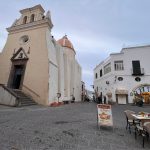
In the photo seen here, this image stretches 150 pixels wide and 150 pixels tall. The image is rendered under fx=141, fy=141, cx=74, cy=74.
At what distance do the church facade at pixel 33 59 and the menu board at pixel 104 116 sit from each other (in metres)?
10.6

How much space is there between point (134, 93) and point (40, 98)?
16.0 m

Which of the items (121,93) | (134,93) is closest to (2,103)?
(121,93)

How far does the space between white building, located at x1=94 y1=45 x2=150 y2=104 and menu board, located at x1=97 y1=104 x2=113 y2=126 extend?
59.8 ft

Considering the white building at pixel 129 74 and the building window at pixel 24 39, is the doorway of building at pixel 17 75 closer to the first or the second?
the building window at pixel 24 39

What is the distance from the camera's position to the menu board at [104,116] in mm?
6176

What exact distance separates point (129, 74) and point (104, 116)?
2003 centimetres

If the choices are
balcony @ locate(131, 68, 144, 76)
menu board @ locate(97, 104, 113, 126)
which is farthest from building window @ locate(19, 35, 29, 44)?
balcony @ locate(131, 68, 144, 76)

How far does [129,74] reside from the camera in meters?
24.5

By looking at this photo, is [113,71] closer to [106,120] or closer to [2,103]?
[2,103]

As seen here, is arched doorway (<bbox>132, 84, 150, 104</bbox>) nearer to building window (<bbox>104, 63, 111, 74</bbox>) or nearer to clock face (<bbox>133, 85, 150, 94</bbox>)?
clock face (<bbox>133, 85, 150, 94</bbox>)

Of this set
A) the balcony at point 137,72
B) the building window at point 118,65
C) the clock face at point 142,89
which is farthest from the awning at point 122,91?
the building window at point 118,65

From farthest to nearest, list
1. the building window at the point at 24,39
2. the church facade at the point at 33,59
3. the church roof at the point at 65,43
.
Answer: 1. the church roof at the point at 65,43
2. the building window at the point at 24,39
3. the church facade at the point at 33,59

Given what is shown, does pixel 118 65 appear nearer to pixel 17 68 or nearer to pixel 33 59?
pixel 33 59

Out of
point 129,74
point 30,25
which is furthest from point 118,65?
point 30,25
